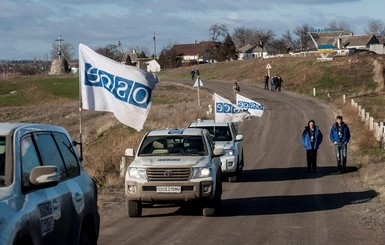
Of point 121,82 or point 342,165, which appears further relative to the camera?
point 342,165

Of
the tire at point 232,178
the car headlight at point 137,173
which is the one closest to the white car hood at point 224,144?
the tire at point 232,178

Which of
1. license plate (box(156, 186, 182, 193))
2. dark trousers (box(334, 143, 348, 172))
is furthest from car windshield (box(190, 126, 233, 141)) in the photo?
license plate (box(156, 186, 182, 193))

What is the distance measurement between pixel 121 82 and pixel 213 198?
12.6 feet

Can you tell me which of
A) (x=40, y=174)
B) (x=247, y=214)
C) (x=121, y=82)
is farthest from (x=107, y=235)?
(x=40, y=174)

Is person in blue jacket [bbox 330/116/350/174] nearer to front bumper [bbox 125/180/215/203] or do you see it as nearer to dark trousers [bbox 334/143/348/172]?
dark trousers [bbox 334/143/348/172]

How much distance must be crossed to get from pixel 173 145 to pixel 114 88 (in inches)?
86.8

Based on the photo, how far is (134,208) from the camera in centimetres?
1527

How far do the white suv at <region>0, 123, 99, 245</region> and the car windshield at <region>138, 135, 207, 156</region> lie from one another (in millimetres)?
6803

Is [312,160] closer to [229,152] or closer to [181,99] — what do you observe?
[229,152]

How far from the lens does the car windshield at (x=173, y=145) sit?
15992 mm

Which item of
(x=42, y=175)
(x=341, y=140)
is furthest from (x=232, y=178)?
(x=42, y=175)

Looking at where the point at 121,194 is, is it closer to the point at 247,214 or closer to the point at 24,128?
the point at 247,214

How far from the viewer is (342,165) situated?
24266 millimetres

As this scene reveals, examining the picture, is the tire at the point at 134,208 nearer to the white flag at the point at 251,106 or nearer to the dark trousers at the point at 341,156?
the dark trousers at the point at 341,156
